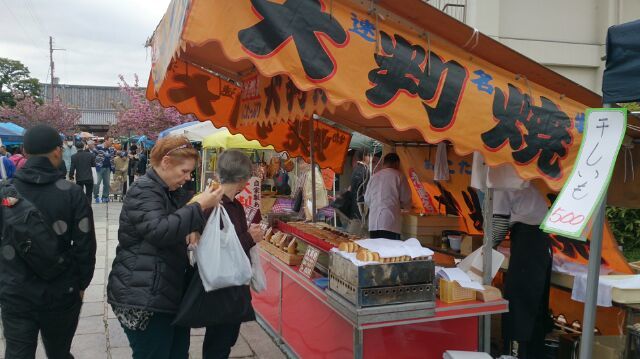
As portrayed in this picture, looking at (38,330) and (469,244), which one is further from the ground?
(469,244)

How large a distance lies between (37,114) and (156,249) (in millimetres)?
40102

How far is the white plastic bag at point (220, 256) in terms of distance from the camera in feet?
8.57

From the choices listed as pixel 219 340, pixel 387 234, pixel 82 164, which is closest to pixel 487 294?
pixel 219 340

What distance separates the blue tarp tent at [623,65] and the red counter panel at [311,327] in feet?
6.70

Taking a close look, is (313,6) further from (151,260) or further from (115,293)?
(115,293)

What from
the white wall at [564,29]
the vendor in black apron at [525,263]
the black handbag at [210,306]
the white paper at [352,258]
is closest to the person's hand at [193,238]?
the black handbag at [210,306]

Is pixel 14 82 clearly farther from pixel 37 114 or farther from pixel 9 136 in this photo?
pixel 9 136

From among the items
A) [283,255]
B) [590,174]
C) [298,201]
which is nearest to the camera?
[590,174]

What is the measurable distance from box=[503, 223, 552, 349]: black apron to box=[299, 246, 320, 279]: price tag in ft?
5.34

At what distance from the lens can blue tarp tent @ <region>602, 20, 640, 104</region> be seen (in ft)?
7.65

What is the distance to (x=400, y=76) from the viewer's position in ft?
8.99

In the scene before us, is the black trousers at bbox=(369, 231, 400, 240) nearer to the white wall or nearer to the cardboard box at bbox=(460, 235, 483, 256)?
the cardboard box at bbox=(460, 235, 483, 256)

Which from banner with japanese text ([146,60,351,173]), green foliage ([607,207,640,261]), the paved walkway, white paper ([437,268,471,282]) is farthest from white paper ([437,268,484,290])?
green foliage ([607,207,640,261])

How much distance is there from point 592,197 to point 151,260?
2125 millimetres
